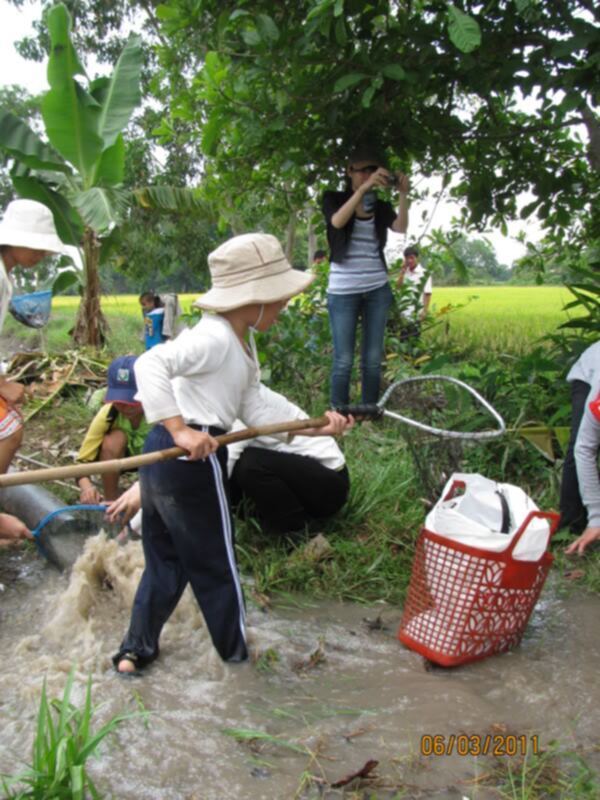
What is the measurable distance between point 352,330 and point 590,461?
6.32ft

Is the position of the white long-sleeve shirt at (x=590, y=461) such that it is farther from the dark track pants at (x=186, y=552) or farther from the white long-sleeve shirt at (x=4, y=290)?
the white long-sleeve shirt at (x=4, y=290)

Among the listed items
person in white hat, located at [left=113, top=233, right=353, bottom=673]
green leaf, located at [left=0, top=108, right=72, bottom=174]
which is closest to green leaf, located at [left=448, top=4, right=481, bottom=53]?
person in white hat, located at [left=113, top=233, right=353, bottom=673]

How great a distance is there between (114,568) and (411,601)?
136 centimetres

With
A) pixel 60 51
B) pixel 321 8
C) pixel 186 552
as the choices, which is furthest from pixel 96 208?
pixel 186 552

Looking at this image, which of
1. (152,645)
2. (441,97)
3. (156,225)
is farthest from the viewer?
(156,225)

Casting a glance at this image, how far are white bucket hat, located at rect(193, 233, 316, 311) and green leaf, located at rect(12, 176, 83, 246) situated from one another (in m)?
5.14

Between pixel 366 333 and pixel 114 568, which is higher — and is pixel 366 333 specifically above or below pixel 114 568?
above

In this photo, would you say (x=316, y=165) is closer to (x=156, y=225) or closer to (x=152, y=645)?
(x=152, y=645)

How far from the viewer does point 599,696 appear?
2.44 meters

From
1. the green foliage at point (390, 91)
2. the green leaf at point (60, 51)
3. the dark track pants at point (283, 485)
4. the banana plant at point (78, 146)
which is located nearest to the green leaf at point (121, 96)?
the banana plant at point (78, 146)

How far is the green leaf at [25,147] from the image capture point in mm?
6766

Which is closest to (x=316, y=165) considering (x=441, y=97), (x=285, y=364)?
(x=441, y=97)

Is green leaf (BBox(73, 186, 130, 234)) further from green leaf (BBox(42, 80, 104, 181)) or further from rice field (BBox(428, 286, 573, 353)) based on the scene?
rice field (BBox(428, 286, 573, 353))

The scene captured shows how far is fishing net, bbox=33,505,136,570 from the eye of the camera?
347 cm
